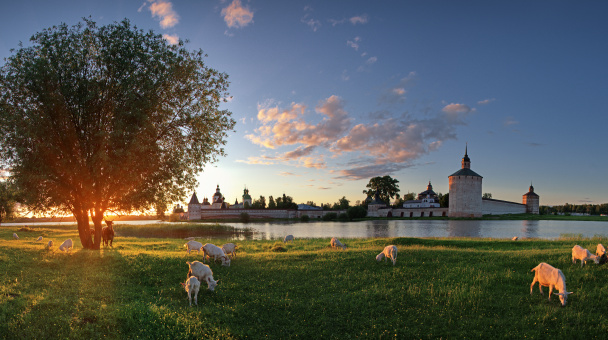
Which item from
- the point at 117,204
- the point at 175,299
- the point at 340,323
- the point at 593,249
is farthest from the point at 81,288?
the point at 593,249

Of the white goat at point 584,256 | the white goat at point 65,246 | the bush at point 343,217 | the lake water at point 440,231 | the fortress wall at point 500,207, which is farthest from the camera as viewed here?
the fortress wall at point 500,207

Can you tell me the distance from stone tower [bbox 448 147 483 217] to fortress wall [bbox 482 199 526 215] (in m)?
9.71

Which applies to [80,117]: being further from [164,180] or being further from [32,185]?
[164,180]

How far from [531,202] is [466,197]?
40009 mm

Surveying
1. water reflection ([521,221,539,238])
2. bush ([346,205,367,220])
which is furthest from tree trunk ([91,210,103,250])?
bush ([346,205,367,220])

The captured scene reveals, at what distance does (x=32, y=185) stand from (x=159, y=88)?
8.12m

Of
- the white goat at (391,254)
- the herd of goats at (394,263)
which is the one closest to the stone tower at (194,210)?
the herd of goats at (394,263)

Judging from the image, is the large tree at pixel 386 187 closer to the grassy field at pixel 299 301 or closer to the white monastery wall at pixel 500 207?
the white monastery wall at pixel 500 207

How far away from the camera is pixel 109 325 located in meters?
7.64

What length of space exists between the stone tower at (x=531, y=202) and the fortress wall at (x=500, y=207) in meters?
3.93

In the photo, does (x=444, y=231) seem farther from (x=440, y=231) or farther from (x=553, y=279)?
(x=553, y=279)

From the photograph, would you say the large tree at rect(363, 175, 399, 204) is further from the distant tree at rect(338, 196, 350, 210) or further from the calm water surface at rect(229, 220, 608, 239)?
the calm water surface at rect(229, 220, 608, 239)

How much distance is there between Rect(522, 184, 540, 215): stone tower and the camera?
11831 cm

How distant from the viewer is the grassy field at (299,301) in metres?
7.83
